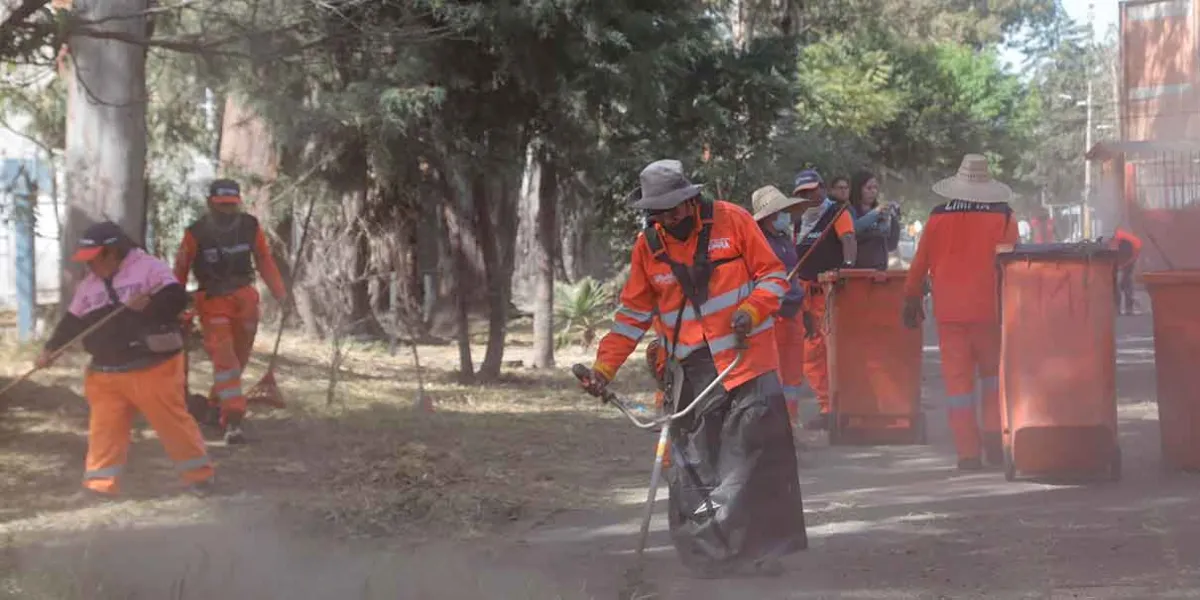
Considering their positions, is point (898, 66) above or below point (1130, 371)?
above

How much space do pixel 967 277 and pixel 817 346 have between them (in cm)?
231

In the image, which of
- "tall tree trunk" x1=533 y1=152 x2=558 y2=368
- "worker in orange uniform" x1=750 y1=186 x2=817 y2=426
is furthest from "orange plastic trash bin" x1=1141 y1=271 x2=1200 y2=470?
"tall tree trunk" x1=533 y1=152 x2=558 y2=368

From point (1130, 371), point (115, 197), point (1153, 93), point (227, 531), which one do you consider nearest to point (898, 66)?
point (1153, 93)

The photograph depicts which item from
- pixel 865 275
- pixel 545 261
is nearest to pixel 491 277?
pixel 545 261

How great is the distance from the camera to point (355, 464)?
403 inches

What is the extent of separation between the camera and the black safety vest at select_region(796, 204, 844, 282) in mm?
11188

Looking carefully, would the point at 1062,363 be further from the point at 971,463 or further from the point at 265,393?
the point at 265,393

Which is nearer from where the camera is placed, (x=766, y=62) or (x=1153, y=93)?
(x=766, y=62)

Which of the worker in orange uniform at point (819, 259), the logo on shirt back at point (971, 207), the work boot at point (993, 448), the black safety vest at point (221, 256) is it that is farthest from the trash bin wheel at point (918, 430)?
the black safety vest at point (221, 256)

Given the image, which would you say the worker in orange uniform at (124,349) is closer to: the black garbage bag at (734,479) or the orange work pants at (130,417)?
the orange work pants at (130,417)

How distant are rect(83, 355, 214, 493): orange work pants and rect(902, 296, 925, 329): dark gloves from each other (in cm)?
405

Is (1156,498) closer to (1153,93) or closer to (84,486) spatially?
(84,486)

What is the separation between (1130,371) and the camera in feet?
51.4

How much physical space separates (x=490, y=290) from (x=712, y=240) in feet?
26.5
